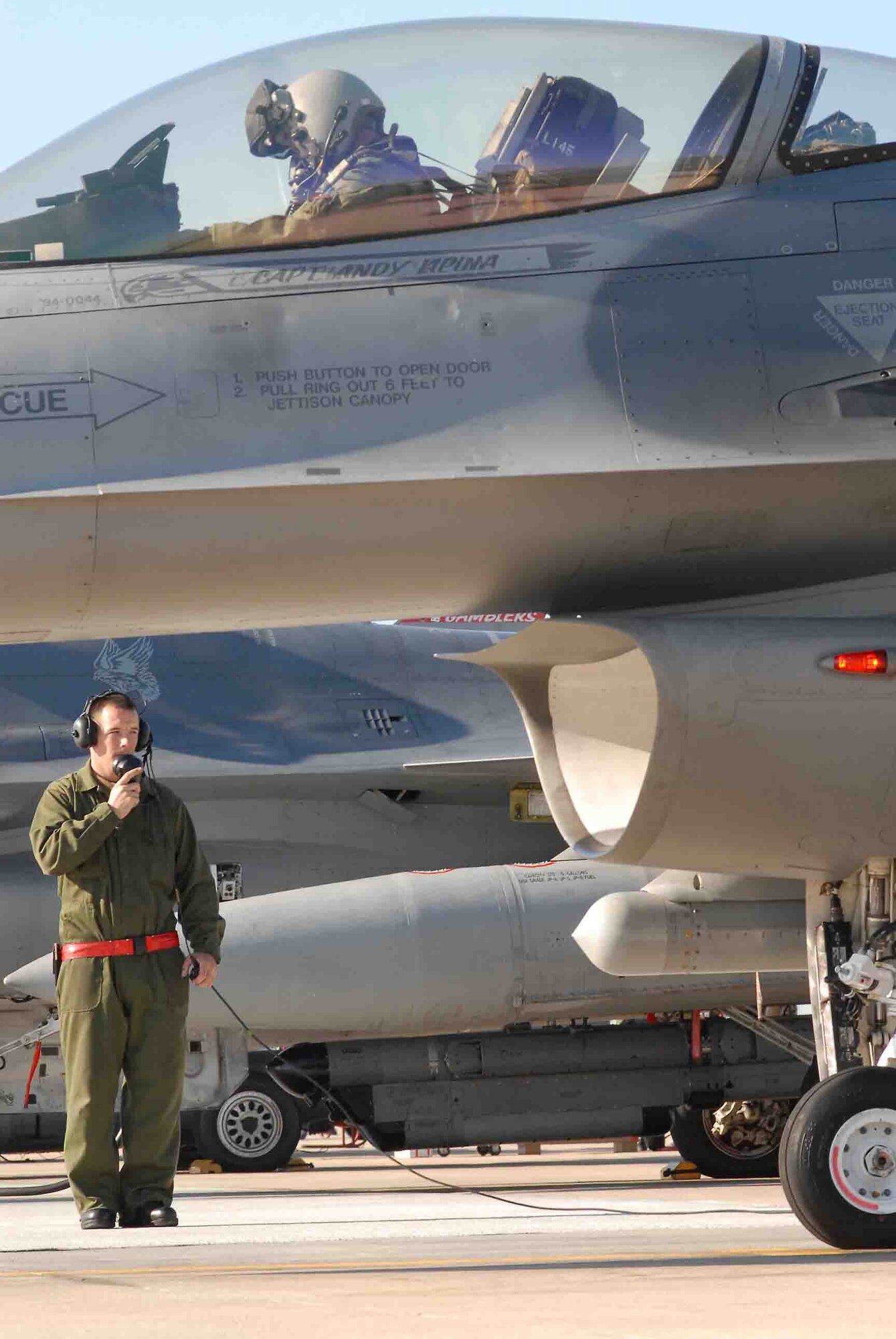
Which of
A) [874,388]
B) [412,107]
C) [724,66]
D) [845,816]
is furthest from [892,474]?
[412,107]

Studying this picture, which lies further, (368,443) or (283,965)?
(283,965)

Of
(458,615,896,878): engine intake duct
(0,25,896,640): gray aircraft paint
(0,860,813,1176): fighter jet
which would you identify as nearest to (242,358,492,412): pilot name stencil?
(0,25,896,640): gray aircraft paint

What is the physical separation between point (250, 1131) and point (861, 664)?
8.96 m

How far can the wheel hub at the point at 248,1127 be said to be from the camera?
44.0ft

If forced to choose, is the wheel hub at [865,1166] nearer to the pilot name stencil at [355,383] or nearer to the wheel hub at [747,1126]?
the pilot name stencil at [355,383]

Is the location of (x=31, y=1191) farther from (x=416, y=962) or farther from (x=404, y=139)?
(x=404, y=139)

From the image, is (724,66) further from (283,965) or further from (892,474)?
(283,965)

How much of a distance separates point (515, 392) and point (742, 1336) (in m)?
2.88

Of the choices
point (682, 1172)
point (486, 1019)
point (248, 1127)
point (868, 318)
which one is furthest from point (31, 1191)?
point (868, 318)

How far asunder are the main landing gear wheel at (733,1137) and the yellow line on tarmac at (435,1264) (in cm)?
622

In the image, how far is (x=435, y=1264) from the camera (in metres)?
5.38

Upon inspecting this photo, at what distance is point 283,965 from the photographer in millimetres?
10609

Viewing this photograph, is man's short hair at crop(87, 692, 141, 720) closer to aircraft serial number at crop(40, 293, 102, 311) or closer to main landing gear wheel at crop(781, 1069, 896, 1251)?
aircraft serial number at crop(40, 293, 102, 311)

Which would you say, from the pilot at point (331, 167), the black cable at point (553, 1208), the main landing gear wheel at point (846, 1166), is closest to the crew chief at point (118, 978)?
the pilot at point (331, 167)
